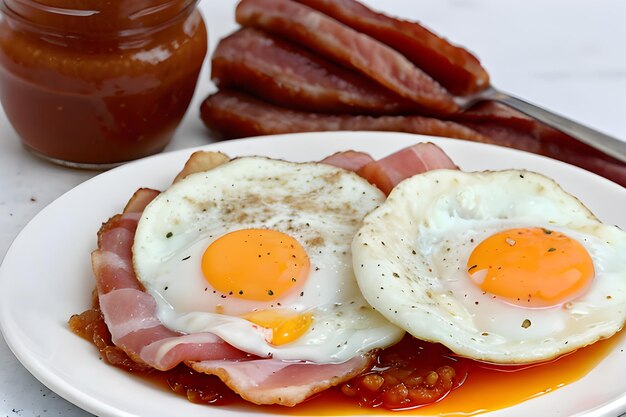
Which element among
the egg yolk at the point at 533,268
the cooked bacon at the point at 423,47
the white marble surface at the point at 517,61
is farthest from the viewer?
the cooked bacon at the point at 423,47

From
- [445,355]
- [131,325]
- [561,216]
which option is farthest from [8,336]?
[561,216]

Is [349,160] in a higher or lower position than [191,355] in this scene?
higher

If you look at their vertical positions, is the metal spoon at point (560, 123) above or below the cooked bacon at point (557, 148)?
above

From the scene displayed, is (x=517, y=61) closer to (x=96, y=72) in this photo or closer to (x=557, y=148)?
(x=557, y=148)

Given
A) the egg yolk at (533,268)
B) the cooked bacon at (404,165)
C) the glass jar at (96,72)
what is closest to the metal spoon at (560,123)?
the cooked bacon at (404,165)

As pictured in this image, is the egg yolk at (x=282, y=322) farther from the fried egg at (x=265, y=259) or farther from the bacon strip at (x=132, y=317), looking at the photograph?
the bacon strip at (x=132, y=317)

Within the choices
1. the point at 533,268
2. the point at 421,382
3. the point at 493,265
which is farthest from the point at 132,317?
the point at 533,268

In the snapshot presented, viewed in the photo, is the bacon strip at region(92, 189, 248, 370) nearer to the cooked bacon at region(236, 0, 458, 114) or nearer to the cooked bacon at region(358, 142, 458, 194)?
the cooked bacon at region(358, 142, 458, 194)
